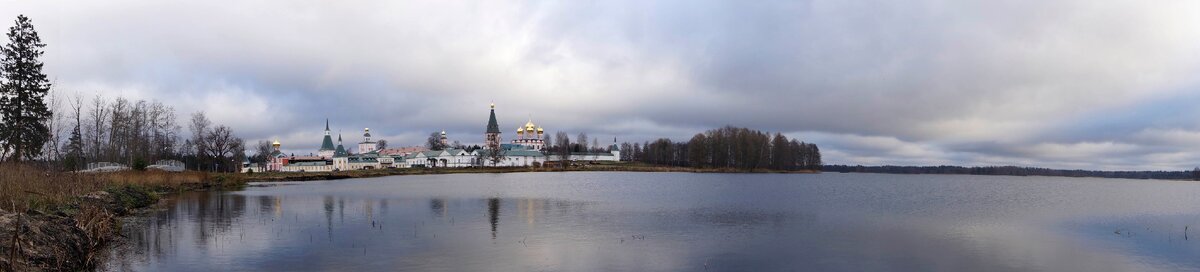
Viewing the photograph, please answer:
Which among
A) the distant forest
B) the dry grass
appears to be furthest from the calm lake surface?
the distant forest

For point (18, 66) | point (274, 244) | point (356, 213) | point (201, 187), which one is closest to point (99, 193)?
point (356, 213)

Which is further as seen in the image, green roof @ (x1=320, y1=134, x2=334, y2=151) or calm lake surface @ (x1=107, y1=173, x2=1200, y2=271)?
green roof @ (x1=320, y1=134, x2=334, y2=151)

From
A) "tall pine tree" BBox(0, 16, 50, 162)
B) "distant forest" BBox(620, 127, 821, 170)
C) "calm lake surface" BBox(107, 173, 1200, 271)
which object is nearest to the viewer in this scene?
"calm lake surface" BBox(107, 173, 1200, 271)

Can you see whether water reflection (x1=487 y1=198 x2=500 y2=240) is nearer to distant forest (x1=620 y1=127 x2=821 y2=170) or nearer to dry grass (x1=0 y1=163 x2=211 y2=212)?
dry grass (x1=0 y1=163 x2=211 y2=212)

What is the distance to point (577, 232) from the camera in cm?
2406

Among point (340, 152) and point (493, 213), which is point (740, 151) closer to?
point (340, 152)

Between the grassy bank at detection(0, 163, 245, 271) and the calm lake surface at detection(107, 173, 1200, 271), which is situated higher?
the grassy bank at detection(0, 163, 245, 271)

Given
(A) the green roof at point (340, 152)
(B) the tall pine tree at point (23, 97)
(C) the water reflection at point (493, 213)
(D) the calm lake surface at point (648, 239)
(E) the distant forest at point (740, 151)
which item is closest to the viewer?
(D) the calm lake surface at point (648, 239)

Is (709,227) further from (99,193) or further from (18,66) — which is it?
(18,66)

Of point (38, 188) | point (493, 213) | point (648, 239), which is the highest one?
point (38, 188)

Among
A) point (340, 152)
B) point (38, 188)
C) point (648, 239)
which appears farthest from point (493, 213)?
point (340, 152)

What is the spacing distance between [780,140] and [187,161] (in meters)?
125

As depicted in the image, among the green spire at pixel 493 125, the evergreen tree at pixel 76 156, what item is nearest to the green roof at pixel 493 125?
the green spire at pixel 493 125

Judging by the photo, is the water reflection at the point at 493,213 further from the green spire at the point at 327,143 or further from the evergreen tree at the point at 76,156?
the green spire at the point at 327,143
